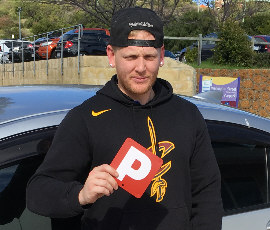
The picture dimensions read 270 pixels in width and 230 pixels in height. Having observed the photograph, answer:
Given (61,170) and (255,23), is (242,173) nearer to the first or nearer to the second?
(61,170)

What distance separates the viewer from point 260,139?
7.66 feet

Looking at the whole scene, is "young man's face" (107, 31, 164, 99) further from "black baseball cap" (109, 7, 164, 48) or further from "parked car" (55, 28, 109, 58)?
"parked car" (55, 28, 109, 58)

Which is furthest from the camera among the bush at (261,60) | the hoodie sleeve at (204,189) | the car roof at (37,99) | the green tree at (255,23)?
the green tree at (255,23)

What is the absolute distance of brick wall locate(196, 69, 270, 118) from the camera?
12.5 m

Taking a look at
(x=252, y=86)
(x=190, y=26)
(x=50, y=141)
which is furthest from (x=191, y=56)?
(x=190, y=26)

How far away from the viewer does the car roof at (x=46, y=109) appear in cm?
181

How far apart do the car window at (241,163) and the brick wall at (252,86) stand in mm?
10240

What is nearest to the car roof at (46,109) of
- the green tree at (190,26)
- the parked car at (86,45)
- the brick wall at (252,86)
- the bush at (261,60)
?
the brick wall at (252,86)

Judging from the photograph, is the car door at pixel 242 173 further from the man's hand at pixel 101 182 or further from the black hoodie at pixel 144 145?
the man's hand at pixel 101 182

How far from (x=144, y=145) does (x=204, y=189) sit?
0.30m

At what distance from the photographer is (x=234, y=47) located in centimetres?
1389

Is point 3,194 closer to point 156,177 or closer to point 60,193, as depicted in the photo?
point 60,193

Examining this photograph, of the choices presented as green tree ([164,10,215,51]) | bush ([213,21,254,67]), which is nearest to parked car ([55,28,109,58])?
bush ([213,21,254,67])

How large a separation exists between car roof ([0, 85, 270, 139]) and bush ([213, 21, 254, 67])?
37.9ft
